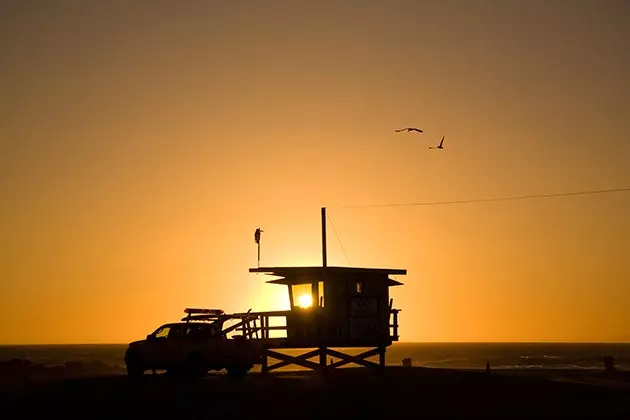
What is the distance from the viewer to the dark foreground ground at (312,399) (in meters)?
29.0

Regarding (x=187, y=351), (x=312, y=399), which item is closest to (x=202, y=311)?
(x=187, y=351)

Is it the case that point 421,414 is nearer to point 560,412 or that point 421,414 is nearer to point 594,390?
point 560,412

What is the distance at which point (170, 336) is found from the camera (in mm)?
38562

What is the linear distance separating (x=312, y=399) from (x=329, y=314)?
13453 millimetres

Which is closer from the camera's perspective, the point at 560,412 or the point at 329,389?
the point at 560,412

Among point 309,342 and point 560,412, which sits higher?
point 309,342

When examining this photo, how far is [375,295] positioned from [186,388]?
15109mm

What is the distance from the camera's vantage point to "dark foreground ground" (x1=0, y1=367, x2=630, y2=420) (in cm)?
2898

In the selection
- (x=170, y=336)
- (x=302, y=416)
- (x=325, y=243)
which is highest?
(x=325, y=243)

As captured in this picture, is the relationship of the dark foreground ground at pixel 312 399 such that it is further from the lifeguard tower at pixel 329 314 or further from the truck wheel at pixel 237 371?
the lifeguard tower at pixel 329 314

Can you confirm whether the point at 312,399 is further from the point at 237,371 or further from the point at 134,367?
the point at 134,367

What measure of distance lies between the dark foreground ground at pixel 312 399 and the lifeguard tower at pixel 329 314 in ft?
21.8

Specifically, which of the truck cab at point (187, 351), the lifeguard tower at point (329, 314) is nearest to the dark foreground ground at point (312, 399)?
the truck cab at point (187, 351)

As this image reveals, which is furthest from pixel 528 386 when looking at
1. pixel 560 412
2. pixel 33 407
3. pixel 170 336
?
pixel 33 407
